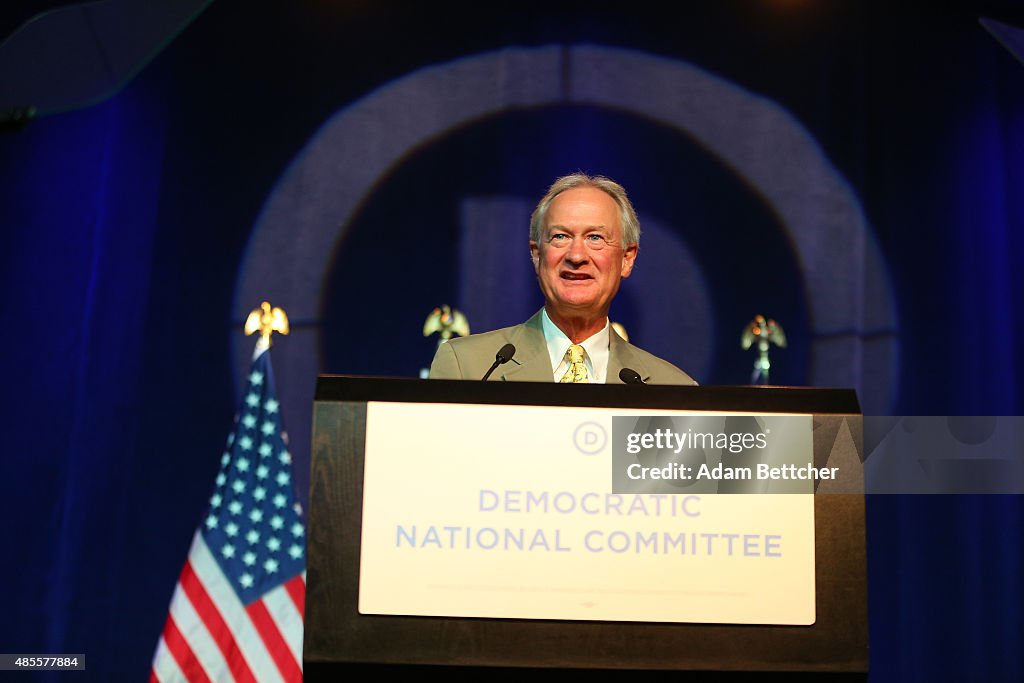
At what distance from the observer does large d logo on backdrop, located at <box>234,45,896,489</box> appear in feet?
13.3

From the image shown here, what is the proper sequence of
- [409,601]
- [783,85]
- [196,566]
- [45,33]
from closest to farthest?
[409,601] → [196,566] → [45,33] → [783,85]

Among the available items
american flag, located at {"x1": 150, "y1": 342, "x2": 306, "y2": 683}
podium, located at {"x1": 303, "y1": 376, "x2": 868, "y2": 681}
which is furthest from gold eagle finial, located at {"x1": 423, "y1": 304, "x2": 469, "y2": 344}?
podium, located at {"x1": 303, "y1": 376, "x2": 868, "y2": 681}

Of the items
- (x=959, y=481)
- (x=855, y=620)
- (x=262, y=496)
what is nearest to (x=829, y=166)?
(x=959, y=481)

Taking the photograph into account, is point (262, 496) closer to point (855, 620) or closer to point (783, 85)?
point (783, 85)

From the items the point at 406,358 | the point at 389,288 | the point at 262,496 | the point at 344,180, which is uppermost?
the point at 344,180

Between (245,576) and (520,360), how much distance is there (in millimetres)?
2169

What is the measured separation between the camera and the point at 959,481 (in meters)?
4.06

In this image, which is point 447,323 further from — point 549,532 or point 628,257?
point 549,532

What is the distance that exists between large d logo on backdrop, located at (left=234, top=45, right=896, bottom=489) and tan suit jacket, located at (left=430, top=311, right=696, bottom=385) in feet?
7.01

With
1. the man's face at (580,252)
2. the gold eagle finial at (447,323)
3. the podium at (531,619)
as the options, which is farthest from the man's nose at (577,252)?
the gold eagle finial at (447,323)

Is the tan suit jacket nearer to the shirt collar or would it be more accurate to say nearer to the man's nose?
the shirt collar

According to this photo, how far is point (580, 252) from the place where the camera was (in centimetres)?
206

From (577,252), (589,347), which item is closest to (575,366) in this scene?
(589,347)

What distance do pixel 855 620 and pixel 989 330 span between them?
3141mm
